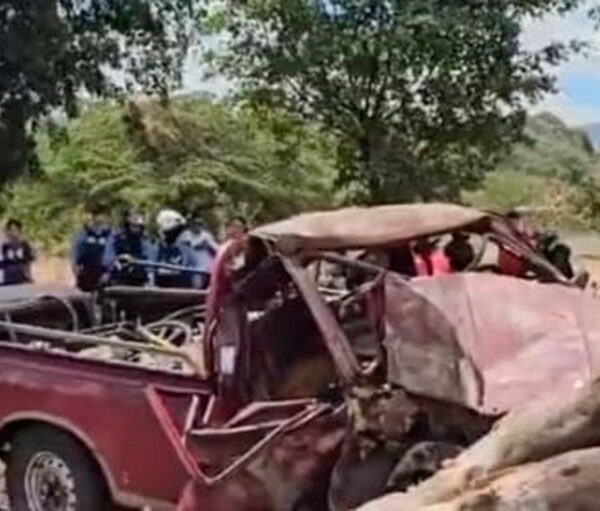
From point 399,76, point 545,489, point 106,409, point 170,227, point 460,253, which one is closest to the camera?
point 545,489

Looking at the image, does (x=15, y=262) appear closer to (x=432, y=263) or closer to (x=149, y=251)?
(x=149, y=251)

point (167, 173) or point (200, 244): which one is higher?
point (167, 173)

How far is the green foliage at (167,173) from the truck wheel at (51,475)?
17313 millimetres

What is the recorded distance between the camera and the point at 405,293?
7180 millimetres

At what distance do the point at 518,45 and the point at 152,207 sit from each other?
29.2ft

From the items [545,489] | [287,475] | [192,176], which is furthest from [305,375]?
[192,176]

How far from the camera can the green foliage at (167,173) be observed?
27781 mm

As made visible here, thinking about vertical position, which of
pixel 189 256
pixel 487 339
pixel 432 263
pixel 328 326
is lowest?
pixel 487 339

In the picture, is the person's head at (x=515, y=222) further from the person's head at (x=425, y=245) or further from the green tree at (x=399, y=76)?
the green tree at (x=399, y=76)

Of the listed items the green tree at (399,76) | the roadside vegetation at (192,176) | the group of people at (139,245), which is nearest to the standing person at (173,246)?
the group of people at (139,245)

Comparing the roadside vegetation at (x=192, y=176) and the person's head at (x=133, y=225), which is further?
the roadside vegetation at (x=192, y=176)

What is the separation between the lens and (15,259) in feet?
48.9

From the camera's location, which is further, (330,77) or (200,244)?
(330,77)

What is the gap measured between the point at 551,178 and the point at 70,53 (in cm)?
1292
